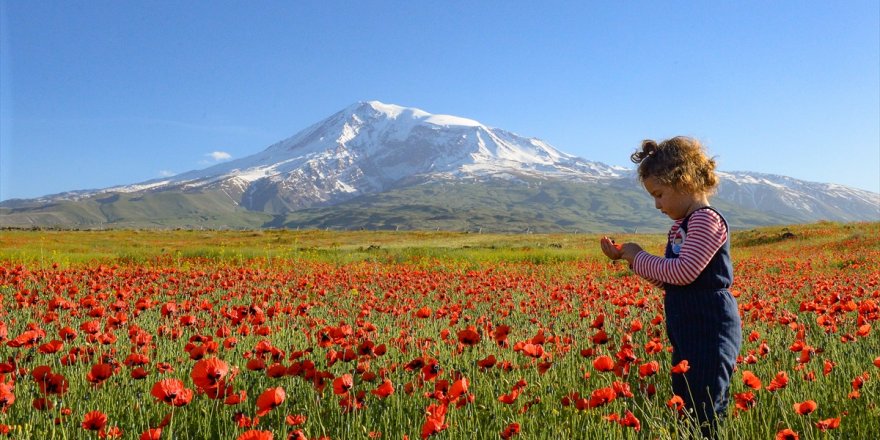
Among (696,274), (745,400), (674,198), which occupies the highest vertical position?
(674,198)

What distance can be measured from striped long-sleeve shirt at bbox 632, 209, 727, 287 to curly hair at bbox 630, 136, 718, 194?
21 centimetres

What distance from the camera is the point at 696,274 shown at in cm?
332

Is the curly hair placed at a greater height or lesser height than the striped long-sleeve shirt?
greater

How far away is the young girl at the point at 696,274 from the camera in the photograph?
3363mm

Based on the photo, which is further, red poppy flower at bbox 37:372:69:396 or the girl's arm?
the girl's arm

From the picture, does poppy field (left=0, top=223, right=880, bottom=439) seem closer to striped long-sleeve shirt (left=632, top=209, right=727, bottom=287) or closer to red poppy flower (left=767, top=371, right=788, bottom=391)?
red poppy flower (left=767, top=371, right=788, bottom=391)

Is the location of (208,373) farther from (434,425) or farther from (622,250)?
(622,250)

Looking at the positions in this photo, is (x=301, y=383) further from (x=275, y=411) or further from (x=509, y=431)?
(x=509, y=431)

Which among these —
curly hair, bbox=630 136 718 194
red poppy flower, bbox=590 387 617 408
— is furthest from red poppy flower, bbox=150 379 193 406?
curly hair, bbox=630 136 718 194

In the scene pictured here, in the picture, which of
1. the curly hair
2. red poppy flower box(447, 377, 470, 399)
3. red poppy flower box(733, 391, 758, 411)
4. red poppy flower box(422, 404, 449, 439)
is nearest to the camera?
red poppy flower box(422, 404, 449, 439)

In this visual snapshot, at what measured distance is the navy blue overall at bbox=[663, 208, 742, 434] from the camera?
339 cm

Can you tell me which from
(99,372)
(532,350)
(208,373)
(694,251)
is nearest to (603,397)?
(532,350)

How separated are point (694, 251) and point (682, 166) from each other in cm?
49

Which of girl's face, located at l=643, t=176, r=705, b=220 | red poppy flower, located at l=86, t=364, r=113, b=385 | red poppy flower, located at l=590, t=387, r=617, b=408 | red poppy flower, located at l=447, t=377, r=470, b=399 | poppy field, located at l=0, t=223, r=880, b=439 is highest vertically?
girl's face, located at l=643, t=176, r=705, b=220
